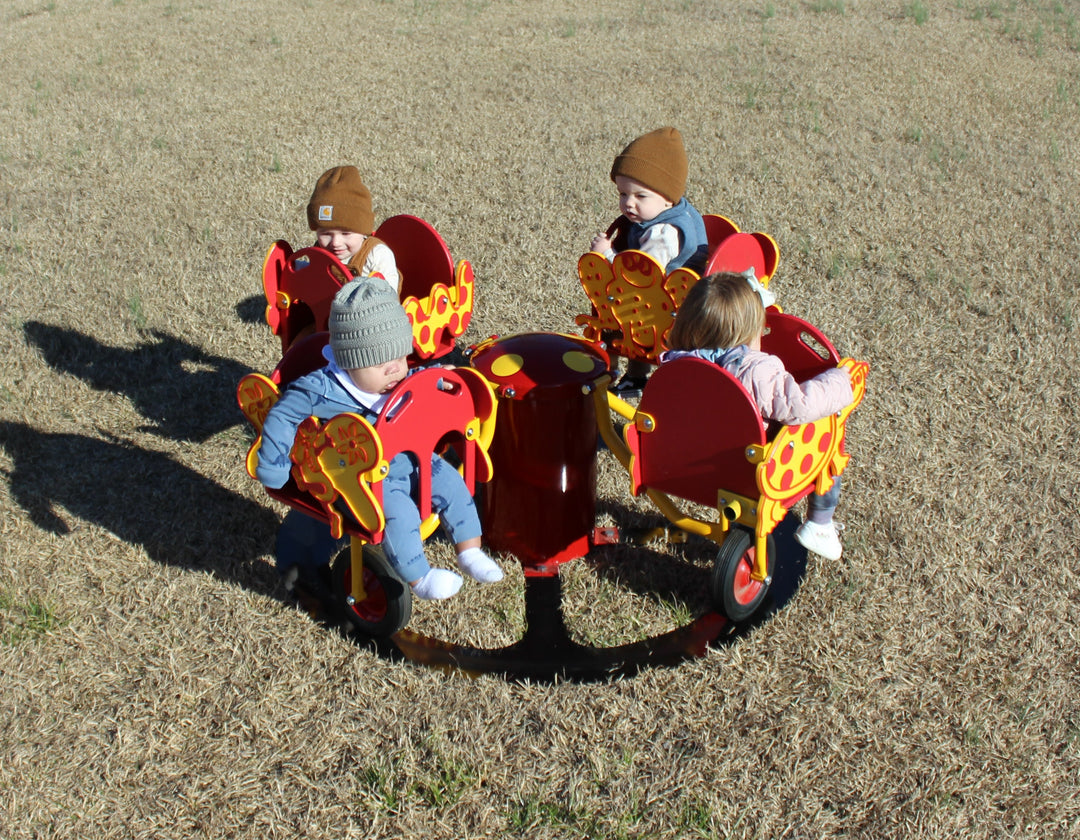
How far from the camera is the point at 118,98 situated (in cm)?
993

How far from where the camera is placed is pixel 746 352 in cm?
304

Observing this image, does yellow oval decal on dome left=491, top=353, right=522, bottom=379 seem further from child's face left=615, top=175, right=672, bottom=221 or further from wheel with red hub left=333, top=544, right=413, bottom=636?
child's face left=615, top=175, right=672, bottom=221

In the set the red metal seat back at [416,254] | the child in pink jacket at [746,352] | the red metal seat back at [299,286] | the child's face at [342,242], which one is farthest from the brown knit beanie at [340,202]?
the child in pink jacket at [746,352]

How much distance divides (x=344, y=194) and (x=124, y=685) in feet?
6.73

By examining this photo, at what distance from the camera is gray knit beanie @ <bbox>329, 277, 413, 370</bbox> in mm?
2863

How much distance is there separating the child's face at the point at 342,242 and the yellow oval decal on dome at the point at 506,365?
1183 millimetres

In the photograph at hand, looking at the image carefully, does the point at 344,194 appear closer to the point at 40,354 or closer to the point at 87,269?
the point at 40,354

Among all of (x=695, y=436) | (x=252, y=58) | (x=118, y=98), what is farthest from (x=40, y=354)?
(x=252, y=58)

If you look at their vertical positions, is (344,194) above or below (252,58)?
above

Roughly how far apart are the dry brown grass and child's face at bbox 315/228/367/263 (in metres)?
1.00

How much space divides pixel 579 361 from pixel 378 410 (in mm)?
761

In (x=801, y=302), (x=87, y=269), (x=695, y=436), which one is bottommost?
Result: (x=87, y=269)

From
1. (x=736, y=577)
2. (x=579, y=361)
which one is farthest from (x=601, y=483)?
(x=736, y=577)

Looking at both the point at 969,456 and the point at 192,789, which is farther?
the point at 969,456
